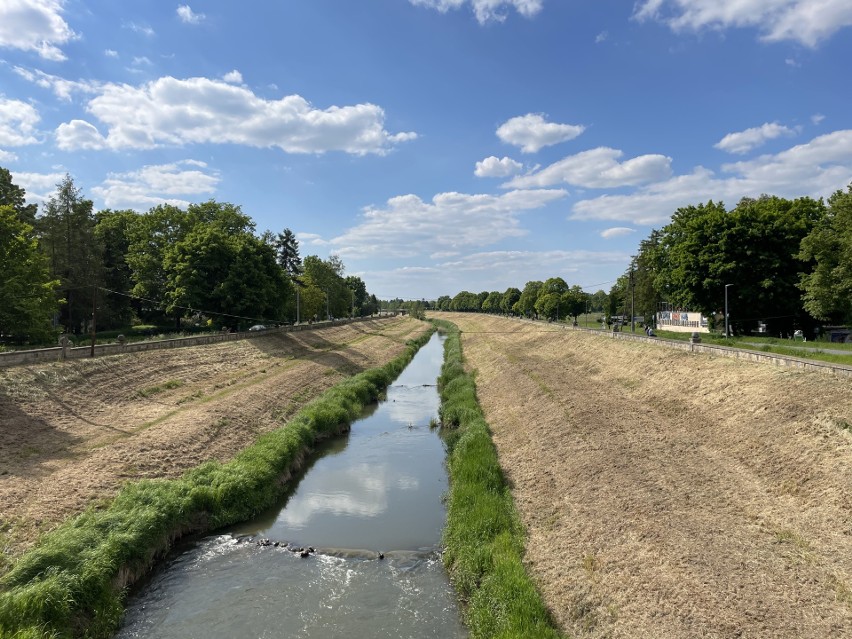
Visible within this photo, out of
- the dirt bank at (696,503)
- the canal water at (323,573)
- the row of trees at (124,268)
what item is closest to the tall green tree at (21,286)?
the row of trees at (124,268)

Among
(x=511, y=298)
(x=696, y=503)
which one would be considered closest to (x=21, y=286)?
(x=696, y=503)

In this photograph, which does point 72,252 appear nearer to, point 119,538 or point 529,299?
point 119,538

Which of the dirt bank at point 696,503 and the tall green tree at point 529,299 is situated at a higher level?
the tall green tree at point 529,299

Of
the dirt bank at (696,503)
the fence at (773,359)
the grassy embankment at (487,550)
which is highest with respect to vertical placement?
the fence at (773,359)

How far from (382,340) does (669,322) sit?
2032 inches

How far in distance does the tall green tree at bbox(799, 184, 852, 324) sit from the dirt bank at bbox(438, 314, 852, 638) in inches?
765

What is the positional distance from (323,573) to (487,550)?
15.5ft

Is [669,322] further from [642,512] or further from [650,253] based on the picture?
[642,512]

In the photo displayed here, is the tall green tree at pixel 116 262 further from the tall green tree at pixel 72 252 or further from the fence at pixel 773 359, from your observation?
the fence at pixel 773 359

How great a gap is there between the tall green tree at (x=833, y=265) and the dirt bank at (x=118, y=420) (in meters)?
39.3

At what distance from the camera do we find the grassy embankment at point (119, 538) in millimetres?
11008

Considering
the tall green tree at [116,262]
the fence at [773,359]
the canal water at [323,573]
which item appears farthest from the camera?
the tall green tree at [116,262]

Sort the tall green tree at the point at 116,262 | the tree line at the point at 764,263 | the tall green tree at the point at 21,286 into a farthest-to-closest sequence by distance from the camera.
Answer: the tall green tree at the point at 116,262 < the tree line at the point at 764,263 < the tall green tree at the point at 21,286

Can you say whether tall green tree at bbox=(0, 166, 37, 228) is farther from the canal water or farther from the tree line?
the tree line
